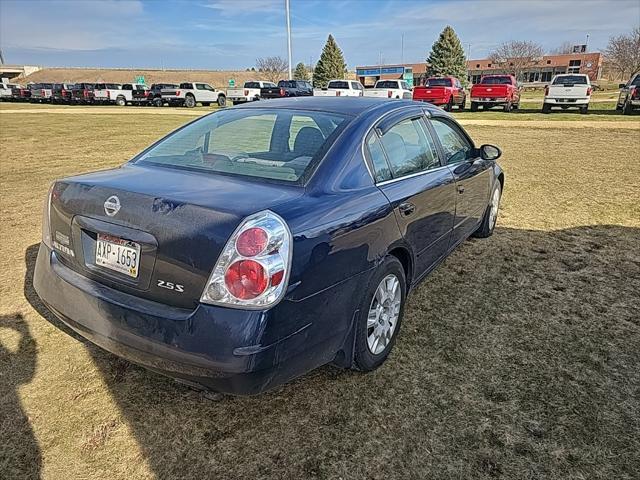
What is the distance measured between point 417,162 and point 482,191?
1.50 metres

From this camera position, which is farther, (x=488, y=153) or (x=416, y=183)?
(x=488, y=153)

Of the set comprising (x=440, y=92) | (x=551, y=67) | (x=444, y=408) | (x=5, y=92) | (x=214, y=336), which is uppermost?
(x=551, y=67)

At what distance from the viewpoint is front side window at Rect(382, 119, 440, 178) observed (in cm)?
303

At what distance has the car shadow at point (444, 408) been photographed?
7.13 ft

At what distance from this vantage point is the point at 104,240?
7.43 ft

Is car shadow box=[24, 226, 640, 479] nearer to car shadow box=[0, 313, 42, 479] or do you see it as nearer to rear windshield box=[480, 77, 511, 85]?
car shadow box=[0, 313, 42, 479]

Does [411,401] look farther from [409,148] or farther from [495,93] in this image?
[495,93]

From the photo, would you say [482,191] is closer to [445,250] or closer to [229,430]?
[445,250]

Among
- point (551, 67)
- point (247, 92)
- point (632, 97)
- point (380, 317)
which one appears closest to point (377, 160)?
point (380, 317)

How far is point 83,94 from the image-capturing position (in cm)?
3719

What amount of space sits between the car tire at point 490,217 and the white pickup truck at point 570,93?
2011cm

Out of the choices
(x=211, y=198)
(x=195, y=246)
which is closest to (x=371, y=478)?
(x=195, y=246)

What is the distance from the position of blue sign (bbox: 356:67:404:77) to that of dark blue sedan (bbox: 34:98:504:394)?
64.1 metres

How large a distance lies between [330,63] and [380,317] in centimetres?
6123
